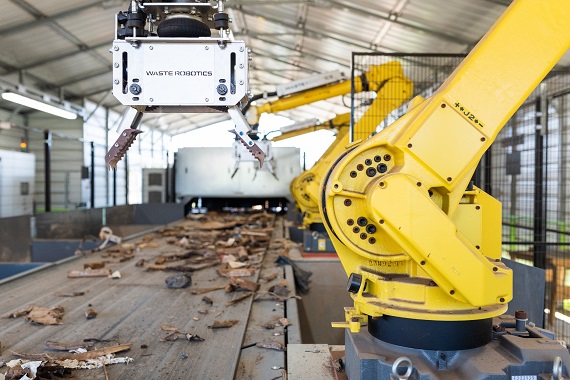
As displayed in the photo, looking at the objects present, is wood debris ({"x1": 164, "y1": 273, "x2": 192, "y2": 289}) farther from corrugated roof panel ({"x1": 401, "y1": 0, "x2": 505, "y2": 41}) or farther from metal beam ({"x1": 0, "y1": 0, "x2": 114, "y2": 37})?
metal beam ({"x1": 0, "y1": 0, "x2": 114, "y2": 37})

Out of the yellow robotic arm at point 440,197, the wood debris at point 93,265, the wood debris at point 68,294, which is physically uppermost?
the yellow robotic arm at point 440,197

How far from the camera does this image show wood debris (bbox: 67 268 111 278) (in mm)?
4809

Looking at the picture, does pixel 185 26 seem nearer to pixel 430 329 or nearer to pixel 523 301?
pixel 430 329

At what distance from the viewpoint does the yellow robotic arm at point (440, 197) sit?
1.92 metres

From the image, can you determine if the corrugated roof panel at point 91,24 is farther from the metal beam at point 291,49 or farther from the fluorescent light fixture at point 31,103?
the metal beam at point 291,49

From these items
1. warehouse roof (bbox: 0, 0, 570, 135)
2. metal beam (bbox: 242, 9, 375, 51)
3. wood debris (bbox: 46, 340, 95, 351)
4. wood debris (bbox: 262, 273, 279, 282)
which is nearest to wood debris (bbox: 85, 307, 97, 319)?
wood debris (bbox: 46, 340, 95, 351)

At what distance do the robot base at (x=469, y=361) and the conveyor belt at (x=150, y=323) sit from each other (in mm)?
753

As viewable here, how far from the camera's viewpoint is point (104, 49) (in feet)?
45.5

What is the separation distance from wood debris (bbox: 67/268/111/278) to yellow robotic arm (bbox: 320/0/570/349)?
3609mm

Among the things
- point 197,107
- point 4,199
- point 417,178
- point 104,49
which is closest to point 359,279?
point 417,178

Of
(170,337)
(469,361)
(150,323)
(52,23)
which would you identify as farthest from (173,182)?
(469,361)

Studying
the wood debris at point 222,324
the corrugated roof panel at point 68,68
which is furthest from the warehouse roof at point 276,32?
the wood debris at point 222,324

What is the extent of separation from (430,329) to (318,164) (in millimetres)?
5221

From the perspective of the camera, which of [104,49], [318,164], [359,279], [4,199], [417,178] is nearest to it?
[417,178]
